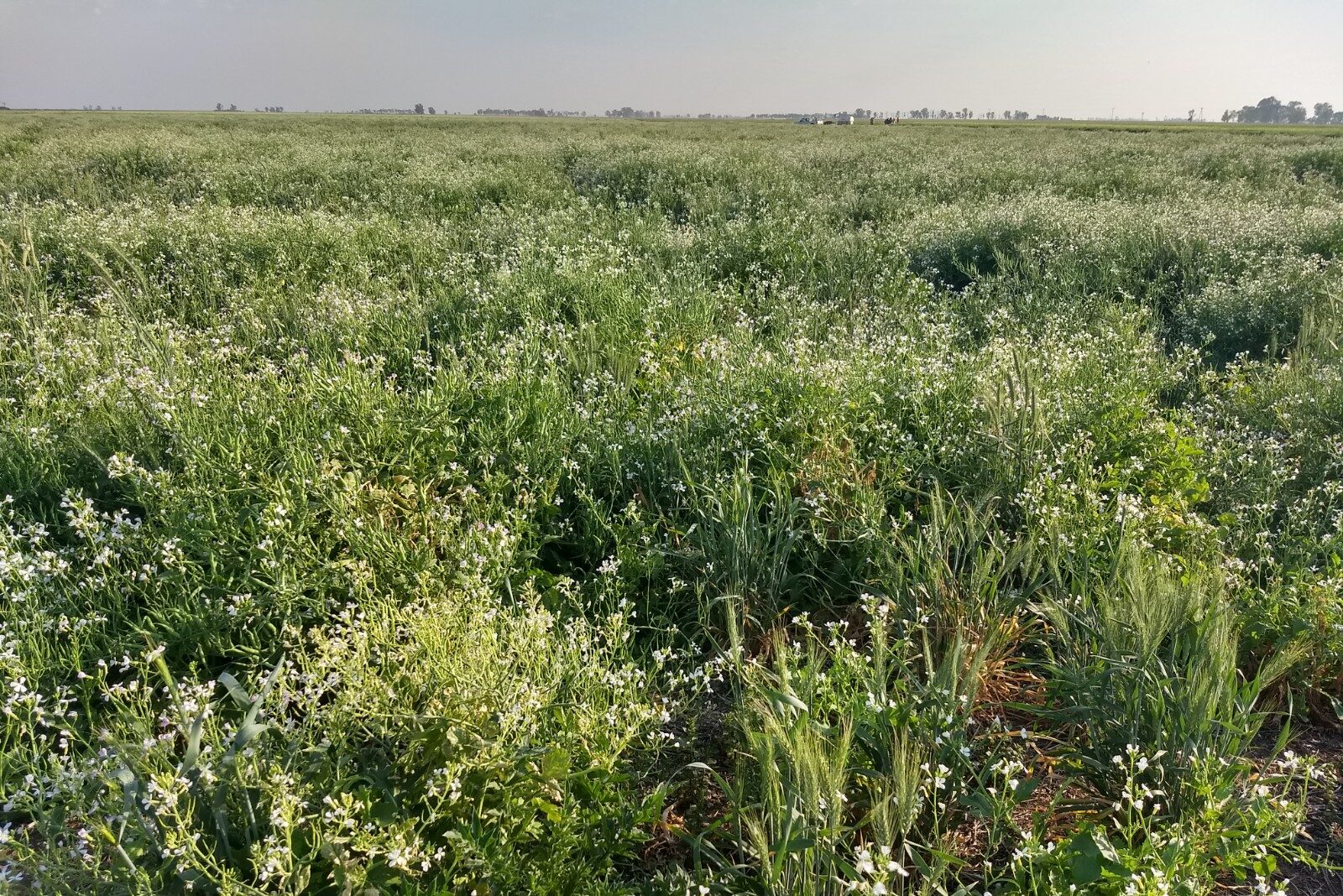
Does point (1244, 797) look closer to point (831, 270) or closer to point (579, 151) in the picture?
→ point (831, 270)

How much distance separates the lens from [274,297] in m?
6.56

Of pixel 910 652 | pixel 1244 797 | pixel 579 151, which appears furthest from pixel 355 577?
pixel 579 151

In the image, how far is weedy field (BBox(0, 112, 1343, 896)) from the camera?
197cm

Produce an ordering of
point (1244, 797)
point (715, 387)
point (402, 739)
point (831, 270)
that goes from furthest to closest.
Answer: point (831, 270) < point (715, 387) < point (402, 739) < point (1244, 797)

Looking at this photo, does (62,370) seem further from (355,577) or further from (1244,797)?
(1244,797)

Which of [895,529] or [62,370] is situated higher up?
[62,370]

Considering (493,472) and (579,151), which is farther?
(579,151)

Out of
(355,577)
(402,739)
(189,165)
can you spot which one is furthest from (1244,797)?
(189,165)

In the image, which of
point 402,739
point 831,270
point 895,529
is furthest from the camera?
point 831,270

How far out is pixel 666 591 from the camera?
3.33 metres

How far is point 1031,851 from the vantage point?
6.13 ft

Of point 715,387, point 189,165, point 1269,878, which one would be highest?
point 189,165

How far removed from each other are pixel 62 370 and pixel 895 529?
4.98 meters

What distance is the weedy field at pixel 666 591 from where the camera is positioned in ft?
6.45
